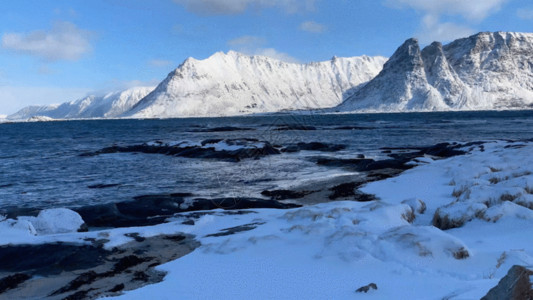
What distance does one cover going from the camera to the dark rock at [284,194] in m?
15.8

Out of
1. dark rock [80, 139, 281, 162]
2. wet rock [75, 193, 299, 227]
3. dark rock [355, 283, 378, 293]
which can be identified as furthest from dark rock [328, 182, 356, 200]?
dark rock [80, 139, 281, 162]

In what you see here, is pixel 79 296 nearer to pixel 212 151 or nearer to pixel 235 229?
pixel 235 229

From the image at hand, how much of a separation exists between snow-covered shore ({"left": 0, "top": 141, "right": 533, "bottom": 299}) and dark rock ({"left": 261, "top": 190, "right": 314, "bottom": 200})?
195 inches

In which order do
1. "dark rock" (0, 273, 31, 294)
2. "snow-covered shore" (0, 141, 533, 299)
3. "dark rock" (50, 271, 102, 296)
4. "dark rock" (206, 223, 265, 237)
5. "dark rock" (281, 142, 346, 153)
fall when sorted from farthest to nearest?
"dark rock" (281, 142, 346, 153), "dark rock" (206, 223, 265, 237), "dark rock" (0, 273, 31, 294), "dark rock" (50, 271, 102, 296), "snow-covered shore" (0, 141, 533, 299)

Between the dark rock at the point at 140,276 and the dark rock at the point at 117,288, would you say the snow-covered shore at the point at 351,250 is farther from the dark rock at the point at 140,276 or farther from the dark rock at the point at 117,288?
the dark rock at the point at 117,288

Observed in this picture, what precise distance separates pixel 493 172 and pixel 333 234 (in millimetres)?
10281

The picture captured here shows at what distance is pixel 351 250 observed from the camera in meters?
6.41

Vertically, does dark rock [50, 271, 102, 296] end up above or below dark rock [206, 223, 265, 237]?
below

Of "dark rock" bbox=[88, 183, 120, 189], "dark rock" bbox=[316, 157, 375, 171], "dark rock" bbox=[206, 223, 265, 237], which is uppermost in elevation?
"dark rock" bbox=[316, 157, 375, 171]

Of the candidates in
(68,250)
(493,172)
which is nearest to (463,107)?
(493,172)

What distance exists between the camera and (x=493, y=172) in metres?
14.6

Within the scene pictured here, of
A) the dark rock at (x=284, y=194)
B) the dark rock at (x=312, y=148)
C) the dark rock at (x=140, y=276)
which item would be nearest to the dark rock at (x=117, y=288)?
the dark rock at (x=140, y=276)

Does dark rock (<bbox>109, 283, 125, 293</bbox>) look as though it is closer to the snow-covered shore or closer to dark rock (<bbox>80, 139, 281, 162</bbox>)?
the snow-covered shore

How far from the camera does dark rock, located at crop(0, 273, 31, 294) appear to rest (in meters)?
7.10
